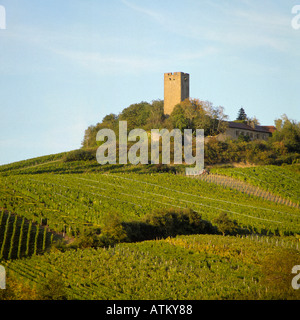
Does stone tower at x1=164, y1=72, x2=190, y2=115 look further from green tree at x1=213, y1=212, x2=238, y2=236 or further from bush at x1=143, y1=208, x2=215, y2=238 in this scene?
green tree at x1=213, y1=212, x2=238, y2=236

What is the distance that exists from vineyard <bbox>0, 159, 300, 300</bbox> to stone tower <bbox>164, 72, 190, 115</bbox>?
48.6 ft

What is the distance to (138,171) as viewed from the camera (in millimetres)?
Result: 40000

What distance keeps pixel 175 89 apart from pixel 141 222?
32.7 metres

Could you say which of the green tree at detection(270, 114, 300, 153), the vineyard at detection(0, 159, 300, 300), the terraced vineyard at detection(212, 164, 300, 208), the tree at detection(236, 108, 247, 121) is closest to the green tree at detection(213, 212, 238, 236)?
the vineyard at detection(0, 159, 300, 300)

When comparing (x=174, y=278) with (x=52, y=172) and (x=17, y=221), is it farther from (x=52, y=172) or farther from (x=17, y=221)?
(x=52, y=172)

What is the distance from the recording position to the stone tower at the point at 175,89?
176 ft

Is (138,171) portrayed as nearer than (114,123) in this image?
Yes

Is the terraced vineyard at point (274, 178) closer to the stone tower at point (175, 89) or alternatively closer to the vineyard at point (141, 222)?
the vineyard at point (141, 222)

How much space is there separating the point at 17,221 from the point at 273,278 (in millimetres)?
13176

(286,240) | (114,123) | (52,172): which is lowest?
(286,240)

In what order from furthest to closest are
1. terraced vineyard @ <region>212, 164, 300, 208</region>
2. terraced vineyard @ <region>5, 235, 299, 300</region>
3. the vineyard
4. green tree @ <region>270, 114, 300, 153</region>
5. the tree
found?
the tree → green tree @ <region>270, 114, 300, 153</region> → terraced vineyard @ <region>212, 164, 300, 208</region> → the vineyard → terraced vineyard @ <region>5, 235, 299, 300</region>

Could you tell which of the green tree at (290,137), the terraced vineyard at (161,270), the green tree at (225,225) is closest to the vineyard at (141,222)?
the terraced vineyard at (161,270)

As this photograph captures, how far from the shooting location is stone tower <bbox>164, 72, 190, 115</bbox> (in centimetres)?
5353
